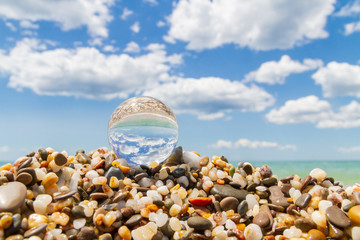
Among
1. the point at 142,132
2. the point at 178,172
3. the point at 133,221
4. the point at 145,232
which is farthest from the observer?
the point at 142,132

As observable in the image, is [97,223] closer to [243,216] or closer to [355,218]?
[243,216]

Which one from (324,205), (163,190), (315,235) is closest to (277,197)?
(324,205)

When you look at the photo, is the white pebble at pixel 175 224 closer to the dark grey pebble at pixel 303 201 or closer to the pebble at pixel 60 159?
the dark grey pebble at pixel 303 201

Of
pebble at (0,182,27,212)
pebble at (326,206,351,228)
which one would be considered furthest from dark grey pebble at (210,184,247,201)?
pebble at (0,182,27,212)

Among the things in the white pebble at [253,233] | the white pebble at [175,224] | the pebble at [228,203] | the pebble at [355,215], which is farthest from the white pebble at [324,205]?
the white pebble at [175,224]

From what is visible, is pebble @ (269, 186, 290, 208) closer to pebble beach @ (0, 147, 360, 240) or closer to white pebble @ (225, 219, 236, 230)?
pebble beach @ (0, 147, 360, 240)

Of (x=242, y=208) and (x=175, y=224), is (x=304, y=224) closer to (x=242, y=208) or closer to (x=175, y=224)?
(x=242, y=208)

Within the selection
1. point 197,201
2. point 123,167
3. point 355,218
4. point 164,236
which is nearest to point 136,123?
point 123,167
